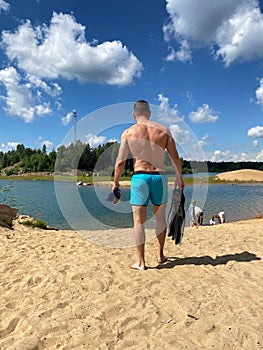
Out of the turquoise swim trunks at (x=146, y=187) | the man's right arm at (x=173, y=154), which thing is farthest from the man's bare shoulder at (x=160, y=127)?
the turquoise swim trunks at (x=146, y=187)

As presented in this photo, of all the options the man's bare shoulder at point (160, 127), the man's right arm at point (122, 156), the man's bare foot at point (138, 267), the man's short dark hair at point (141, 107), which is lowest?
the man's bare foot at point (138, 267)

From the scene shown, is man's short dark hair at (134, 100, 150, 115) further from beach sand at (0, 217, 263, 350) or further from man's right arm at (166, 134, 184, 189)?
beach sand at (0, 217, 263, 350)

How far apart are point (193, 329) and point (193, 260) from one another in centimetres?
227

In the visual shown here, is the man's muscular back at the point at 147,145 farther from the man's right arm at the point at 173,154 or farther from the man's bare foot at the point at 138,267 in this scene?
the man's bare foot at the point at 138,267

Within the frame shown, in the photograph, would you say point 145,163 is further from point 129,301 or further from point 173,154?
point 129,301

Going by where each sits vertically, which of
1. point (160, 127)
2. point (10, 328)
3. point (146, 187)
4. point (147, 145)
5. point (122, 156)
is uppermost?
point (160, 127)

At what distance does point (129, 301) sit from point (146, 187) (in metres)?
1.65

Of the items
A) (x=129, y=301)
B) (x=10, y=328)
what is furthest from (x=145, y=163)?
(x=10, y=328)

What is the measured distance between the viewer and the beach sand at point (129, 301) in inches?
105

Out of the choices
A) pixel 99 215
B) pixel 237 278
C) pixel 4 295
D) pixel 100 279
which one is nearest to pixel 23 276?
pixel 4 295

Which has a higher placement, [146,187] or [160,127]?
[160,127]

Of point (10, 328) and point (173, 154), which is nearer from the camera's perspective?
point (10, 328)

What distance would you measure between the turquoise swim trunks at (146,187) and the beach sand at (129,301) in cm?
118

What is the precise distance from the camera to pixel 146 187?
13.8 ft
